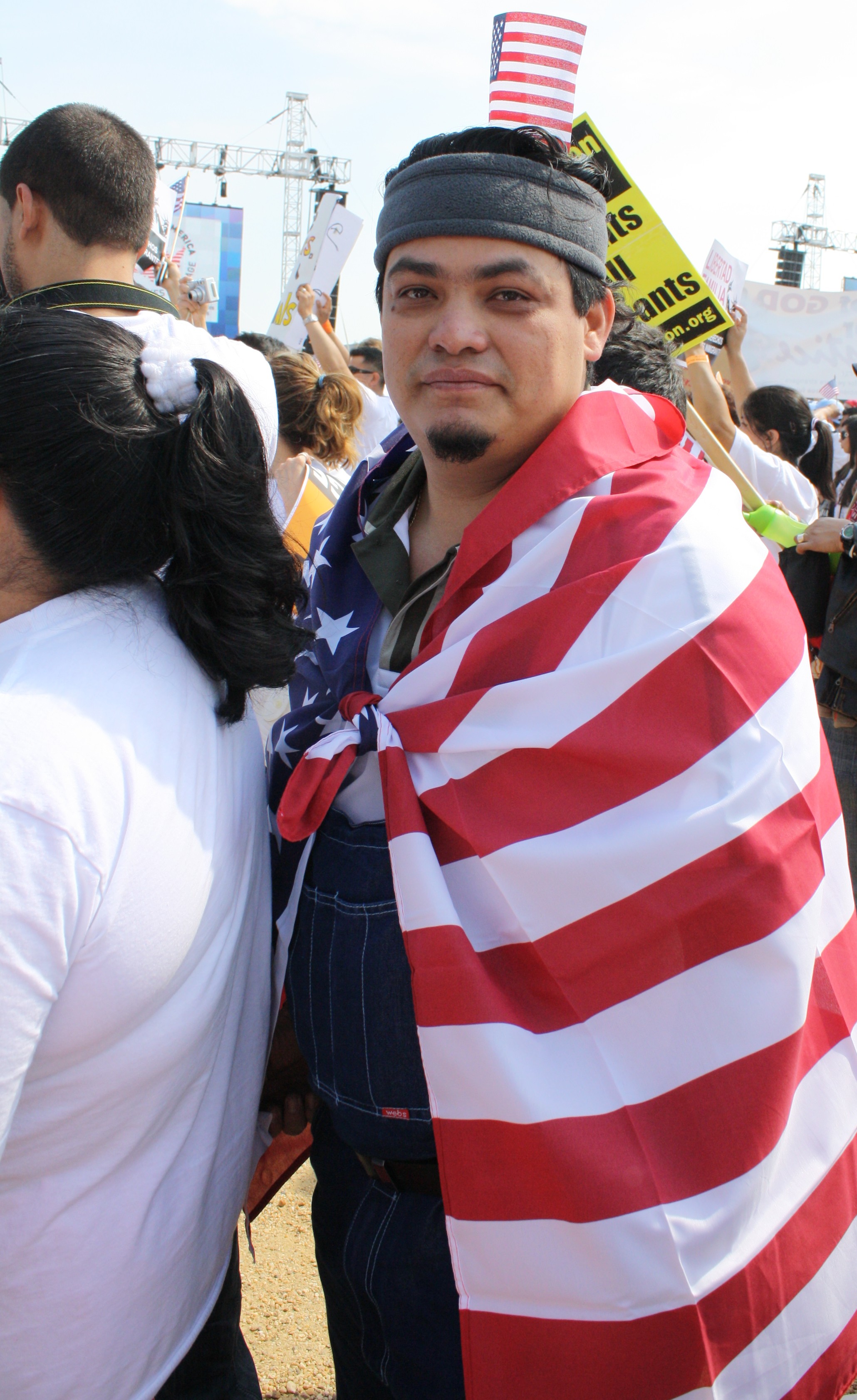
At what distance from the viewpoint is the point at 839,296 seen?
11227 millimetres

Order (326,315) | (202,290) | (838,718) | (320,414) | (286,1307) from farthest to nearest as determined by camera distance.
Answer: (326,315) → (202,290) → (320,414) → (838,718) → (286,1307)

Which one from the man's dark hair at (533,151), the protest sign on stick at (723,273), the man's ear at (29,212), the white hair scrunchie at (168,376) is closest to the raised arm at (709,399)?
the protest sign on stick at (723,273)

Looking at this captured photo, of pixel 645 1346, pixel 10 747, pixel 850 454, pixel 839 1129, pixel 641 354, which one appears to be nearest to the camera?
pixel 10 747

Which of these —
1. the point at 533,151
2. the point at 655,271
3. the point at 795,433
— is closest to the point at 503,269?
the point at 533,151

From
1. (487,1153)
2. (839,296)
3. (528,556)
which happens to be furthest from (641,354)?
(839,296)

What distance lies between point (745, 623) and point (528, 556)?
0.30 meters

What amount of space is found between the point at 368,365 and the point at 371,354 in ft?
0.24

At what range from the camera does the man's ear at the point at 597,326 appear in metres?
1.75

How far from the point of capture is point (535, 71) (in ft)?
5.62

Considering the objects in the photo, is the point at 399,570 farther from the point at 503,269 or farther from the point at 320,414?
the point at 320,414

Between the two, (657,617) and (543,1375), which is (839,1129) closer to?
(543,1375)

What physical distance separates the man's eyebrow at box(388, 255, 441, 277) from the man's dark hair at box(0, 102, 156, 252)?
1188 millimetres

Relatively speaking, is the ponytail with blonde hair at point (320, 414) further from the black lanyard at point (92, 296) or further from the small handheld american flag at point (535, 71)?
the small handheld american flag at point (535, 71)

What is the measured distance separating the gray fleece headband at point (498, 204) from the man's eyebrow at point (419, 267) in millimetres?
37
